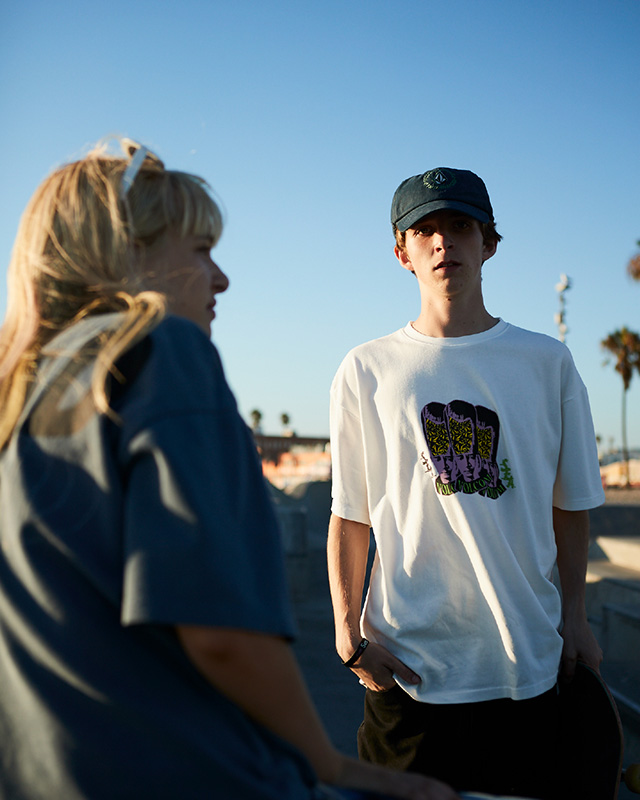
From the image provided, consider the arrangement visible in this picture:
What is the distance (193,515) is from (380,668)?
150 centimetres

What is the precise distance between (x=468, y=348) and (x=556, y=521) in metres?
0.67

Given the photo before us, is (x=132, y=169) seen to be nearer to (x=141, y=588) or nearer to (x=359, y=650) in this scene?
(x=141, y=588)

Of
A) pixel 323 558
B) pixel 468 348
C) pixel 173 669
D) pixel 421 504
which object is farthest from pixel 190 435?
pixel 323 558

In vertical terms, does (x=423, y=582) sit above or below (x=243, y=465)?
below

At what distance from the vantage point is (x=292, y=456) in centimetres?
3391

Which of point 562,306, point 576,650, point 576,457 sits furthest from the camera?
point 562,306

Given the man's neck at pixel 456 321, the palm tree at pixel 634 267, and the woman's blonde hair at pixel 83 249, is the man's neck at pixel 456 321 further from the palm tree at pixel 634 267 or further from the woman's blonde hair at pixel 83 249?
the palm tree at pixel 634 267

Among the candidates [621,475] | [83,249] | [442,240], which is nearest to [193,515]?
[83,249]

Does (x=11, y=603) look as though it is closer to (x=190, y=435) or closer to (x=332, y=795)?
(x=190, y=435)

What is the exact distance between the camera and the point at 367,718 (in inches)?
95.8

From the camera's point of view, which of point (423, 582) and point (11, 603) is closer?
point (11, 603)

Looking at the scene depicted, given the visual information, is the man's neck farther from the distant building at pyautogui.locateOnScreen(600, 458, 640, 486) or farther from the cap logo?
the distant building at pyautogui.locateOnScreen(600, 458, 640, 486)

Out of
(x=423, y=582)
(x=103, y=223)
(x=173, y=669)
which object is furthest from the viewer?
(x=423, y=582)

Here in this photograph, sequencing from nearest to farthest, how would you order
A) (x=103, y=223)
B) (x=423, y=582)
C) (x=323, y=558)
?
(x=103, y=223) → (x=423, y=582) → (x=323, y=558)
